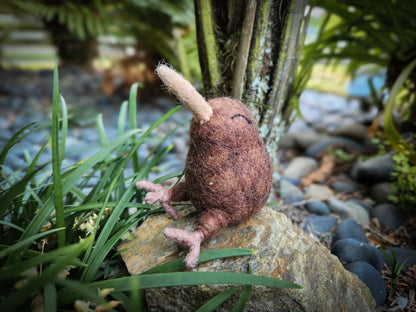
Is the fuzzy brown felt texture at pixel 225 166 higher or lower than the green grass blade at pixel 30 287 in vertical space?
higher

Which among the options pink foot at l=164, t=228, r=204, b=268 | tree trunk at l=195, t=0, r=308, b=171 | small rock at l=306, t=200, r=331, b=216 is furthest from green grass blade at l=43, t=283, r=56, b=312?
small rock at l=306, t=200, r=331, b=216

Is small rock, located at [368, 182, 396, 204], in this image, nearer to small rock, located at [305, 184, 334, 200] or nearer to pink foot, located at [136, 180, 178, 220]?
small rock, located at [305, 184, 334, 200]

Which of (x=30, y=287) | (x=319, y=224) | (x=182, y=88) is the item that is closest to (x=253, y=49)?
(x=182, y=88)

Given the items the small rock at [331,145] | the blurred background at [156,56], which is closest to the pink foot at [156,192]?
the blurred background at [156,56]

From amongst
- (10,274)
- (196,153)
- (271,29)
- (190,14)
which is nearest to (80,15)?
(190,14)

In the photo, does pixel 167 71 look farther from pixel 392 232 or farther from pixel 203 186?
pixel 392 232

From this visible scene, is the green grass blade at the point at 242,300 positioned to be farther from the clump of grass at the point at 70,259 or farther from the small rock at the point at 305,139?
the small rock at the point at 305,139

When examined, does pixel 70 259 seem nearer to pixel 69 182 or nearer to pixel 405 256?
pixel 69 182
